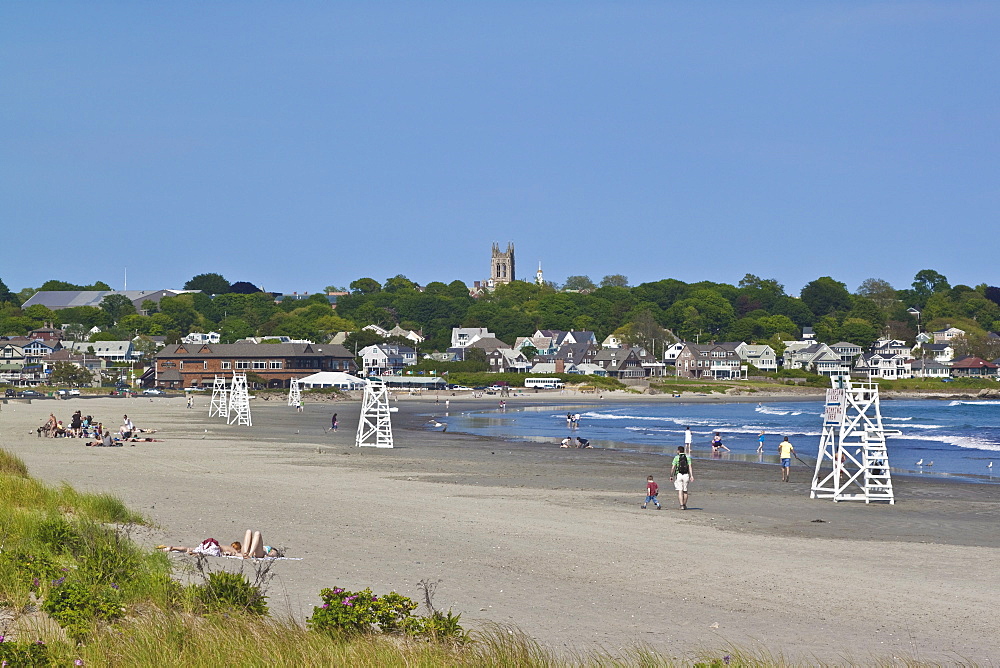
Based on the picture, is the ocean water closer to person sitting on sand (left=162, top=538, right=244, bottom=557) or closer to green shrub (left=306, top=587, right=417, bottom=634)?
person sitting on sand (left=162, top=538, right=244, bottom=557)

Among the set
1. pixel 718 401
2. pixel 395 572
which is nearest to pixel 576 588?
pixel 395 572

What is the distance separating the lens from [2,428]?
139 feet

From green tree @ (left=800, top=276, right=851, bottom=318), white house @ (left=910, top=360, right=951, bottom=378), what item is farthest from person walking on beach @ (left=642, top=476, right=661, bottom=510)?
green tree @ (left=800, top=276, right=851, bottom=318)

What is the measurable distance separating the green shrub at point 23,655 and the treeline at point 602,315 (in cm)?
14481

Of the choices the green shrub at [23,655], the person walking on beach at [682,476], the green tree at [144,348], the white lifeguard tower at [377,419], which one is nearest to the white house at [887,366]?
the green tree at [144,348]

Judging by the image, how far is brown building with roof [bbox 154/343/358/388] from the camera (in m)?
109

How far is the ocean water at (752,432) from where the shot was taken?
33906 mm

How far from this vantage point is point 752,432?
48906 millimetres

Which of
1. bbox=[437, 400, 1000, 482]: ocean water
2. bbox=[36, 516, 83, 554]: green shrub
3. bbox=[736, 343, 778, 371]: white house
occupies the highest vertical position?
bbox=[736, 343, 778, 371]: white house

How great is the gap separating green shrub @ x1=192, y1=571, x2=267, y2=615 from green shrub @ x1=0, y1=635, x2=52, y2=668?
5.63 ft

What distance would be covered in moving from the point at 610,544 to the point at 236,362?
98028 mm

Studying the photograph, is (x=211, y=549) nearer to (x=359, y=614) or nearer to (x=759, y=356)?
(x=359, y=614)

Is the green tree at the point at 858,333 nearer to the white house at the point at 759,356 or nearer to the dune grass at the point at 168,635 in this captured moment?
the white house at the point at 759,356

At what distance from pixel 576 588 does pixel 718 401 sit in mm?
90624
